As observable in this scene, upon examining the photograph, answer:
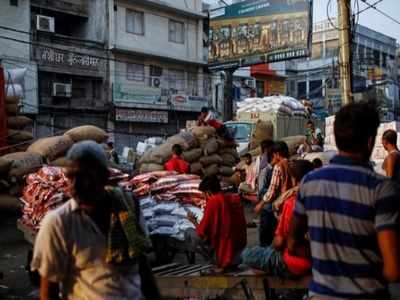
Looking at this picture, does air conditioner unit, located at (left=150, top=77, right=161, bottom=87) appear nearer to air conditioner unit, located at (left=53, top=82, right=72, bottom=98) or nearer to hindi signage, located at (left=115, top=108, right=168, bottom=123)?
hindi signage, located at (left=115, top=108, right=168, bottom=123)

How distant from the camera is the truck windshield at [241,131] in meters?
18.0

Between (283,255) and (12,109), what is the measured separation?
827 centimetres

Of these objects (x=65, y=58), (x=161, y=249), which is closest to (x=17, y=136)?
(x=161, y=249)

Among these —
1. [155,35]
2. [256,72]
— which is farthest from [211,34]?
[256,72]

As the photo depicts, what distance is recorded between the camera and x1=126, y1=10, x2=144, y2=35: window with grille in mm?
28672

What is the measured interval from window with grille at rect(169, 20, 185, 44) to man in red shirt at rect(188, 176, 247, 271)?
26278 millimetres

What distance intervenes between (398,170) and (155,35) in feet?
81.8

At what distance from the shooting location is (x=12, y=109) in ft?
37.0

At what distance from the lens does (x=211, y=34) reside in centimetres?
2986

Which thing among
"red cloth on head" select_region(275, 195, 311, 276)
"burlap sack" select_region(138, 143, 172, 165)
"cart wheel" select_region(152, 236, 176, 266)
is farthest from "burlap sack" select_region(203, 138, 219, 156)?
"red cloth on head" select_region(275, 195, 311, 276)

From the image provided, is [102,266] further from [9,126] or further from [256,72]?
[256,72]

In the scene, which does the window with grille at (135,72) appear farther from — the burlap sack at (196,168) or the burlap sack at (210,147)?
the burlap sack at (196,168)

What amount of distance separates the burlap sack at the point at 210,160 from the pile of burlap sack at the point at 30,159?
2974mm

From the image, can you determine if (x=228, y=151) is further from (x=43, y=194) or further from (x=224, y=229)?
(x=224, y=229)
